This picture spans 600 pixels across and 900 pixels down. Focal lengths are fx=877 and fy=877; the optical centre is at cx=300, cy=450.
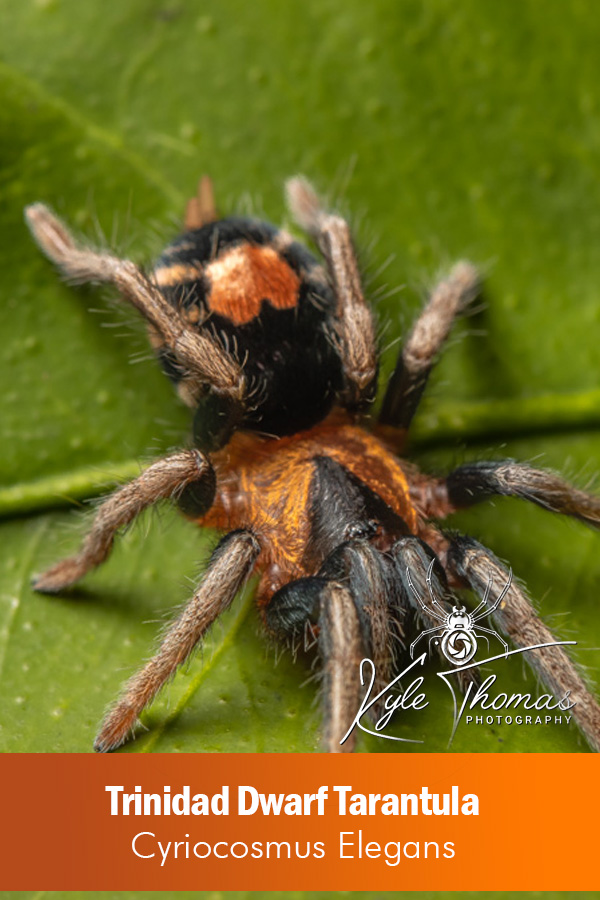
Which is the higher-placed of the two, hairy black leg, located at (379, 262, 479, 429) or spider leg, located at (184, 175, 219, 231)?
spider leg, located at (184, 175, 219, 231)

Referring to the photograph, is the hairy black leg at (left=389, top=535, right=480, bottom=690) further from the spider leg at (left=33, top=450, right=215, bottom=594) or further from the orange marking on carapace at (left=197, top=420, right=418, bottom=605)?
the spider leg at (left=33, top=450, right=215, bottom=594)

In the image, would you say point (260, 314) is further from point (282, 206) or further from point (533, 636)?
point (533, 636)

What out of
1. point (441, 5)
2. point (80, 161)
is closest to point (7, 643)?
point (80, 161)

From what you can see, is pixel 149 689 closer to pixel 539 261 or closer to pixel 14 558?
pixel 14 558

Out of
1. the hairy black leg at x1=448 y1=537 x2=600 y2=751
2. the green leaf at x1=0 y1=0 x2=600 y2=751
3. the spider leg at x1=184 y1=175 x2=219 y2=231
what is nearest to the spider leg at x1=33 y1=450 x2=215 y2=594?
the green leaf at x1=0 y1=0 x2=600 y2=751

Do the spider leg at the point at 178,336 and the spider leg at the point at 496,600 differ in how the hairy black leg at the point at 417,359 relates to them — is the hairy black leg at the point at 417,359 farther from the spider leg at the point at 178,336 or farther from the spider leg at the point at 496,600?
the spider leg at the point at 496,600

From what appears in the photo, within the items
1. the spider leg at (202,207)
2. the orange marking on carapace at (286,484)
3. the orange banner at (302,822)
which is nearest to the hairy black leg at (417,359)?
the orange marking on carapace at (286,484)

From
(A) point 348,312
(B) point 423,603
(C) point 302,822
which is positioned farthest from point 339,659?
(A) point 348,312
